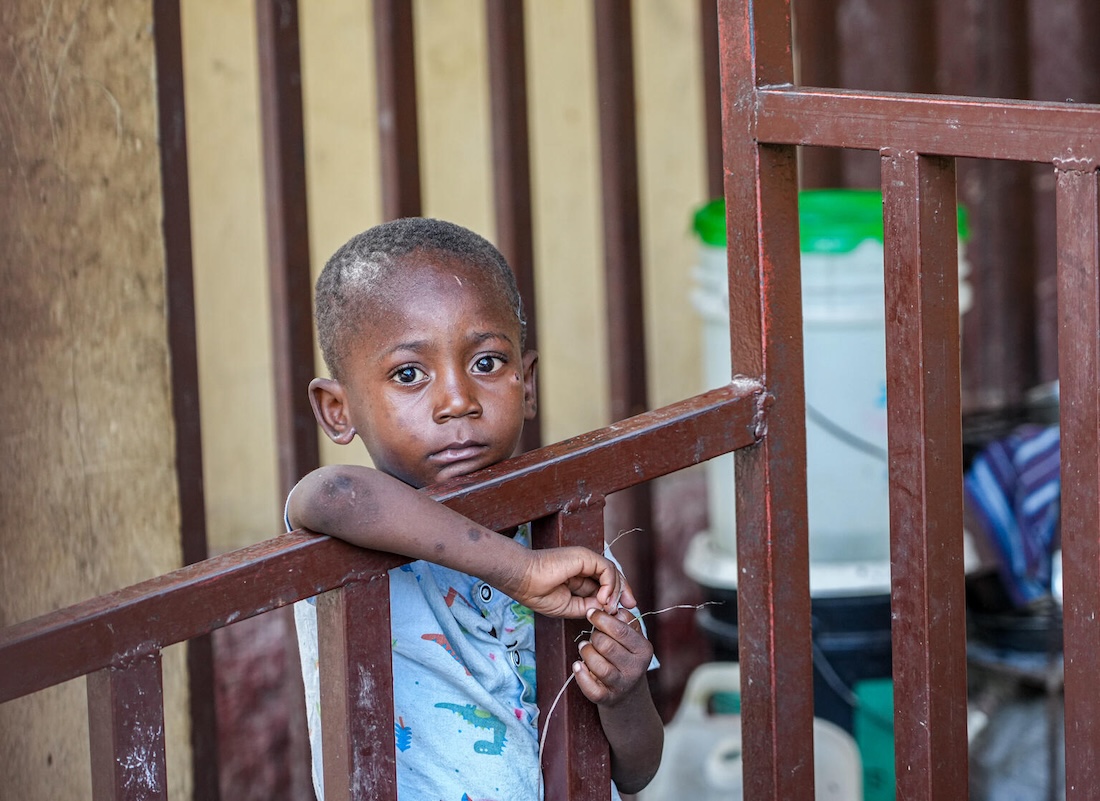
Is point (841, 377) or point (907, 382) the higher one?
point (907, 382)

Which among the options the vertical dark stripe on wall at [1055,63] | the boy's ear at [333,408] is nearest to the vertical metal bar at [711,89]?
the vertical dark stripe on wall at [1055,63]

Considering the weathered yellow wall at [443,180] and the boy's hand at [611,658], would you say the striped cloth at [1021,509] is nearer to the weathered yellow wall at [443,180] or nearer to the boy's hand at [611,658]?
the weathered yellow wall at [443,180]

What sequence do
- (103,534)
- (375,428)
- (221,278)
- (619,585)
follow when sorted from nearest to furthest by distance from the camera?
(619,585), (375,428), (103,534), (221,278)

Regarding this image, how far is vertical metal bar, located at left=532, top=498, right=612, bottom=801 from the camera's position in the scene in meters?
1.27

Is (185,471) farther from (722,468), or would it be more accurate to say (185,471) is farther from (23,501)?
(722,468)

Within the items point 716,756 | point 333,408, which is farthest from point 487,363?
point 716,756

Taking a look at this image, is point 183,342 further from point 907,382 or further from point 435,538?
point 907,382

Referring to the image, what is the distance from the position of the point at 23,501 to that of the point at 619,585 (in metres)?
0.82

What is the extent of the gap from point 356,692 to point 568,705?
9.3 inches

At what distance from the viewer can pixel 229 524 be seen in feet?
9.70

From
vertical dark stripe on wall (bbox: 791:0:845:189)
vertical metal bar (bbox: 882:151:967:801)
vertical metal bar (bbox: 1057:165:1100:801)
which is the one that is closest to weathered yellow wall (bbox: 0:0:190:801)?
vertical metal bar (bbox: 882:151:967:801)

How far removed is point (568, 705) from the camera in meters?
1.30

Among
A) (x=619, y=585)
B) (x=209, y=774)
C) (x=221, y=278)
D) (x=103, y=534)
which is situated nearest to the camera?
(x=619, y=585)

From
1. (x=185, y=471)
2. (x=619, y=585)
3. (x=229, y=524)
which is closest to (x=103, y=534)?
(x=185, y=471)
